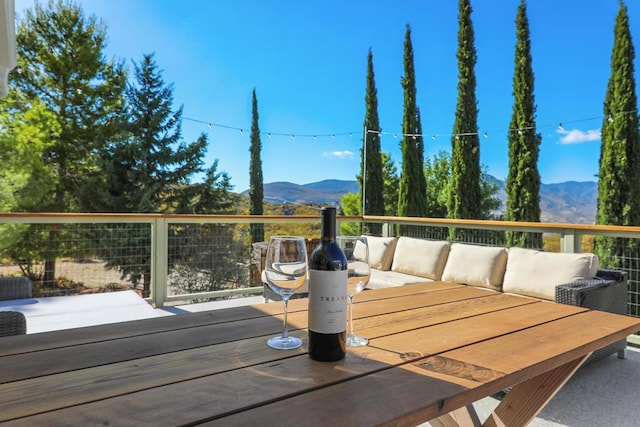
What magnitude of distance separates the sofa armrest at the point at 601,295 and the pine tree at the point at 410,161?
9.49m

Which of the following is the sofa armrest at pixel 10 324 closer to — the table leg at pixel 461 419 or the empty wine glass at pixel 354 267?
the empty wine glass at pixel 354 267

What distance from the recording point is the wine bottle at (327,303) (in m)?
0.82

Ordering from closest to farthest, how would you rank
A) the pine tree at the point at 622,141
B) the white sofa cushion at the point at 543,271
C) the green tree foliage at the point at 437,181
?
the white sofa cushion at the point at 543,271 → the pine tree at the point at 622,141 → the green tree foliage at the point at 437,181

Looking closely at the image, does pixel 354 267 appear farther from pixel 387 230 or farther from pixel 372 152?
pixel 372 152

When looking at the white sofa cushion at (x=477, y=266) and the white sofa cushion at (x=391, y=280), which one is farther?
the white sofa cushion at (x=391, y=280)

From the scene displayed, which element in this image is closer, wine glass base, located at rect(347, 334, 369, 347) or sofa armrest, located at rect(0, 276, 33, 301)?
wine glass base, located at rect(347, 334, 369, 347)

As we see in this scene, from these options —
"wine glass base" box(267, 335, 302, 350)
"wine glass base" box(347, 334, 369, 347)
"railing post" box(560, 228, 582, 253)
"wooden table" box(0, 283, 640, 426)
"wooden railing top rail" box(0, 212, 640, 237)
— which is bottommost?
"wooden table" box(0, 283, 640, 426)

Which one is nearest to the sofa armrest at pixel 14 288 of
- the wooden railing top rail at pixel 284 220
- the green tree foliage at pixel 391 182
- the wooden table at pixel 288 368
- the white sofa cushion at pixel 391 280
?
the wooden railing top rail at pixel 284 220

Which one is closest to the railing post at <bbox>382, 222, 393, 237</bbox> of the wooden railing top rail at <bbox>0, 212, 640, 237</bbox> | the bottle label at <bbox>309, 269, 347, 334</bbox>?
the wooden railing top rail at <bbox>0, 212, 640, 237</bbox>

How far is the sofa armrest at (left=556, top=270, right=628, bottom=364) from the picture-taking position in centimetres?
255

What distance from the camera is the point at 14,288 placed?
3096mm

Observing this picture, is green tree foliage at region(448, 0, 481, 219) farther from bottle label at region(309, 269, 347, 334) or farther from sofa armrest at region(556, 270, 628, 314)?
bottle label at region(309, 269, 347, 334)

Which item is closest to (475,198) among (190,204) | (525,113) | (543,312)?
(525,113)

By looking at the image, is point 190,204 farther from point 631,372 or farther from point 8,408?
point 8,408
